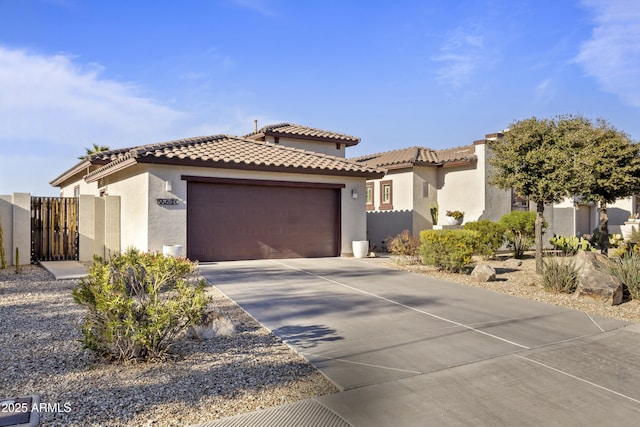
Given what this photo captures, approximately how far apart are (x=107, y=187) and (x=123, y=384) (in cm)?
1561

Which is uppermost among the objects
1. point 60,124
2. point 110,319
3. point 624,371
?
point 60,124

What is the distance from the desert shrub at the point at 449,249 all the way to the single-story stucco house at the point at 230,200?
473 centimetres

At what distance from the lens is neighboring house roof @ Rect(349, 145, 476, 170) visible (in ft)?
70.6

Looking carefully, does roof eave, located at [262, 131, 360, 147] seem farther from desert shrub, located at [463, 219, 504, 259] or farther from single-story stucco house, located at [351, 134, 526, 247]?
desert shrub, located at [463, 219, 504, 259]

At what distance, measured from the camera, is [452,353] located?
572cm

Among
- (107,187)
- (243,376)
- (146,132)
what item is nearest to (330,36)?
(107,187)

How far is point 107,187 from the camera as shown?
18.3m

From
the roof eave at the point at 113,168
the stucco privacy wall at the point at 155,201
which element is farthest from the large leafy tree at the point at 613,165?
the roof eave at the point at 113,168

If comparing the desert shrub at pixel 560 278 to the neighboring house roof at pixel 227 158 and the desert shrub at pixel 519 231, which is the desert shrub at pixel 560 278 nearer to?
the desert shrub at pixel 519 231

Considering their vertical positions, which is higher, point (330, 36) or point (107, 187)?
point (330, 36)

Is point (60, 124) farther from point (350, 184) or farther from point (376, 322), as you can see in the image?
point (376, 322)

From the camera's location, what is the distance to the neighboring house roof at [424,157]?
21.5 meters

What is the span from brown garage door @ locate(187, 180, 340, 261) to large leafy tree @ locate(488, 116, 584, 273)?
6645 millimetres

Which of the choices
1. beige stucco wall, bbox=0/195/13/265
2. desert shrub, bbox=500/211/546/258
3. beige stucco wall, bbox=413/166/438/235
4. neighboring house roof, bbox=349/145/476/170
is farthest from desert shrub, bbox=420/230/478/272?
beige stucco wall, bbox=0/195/13/265
